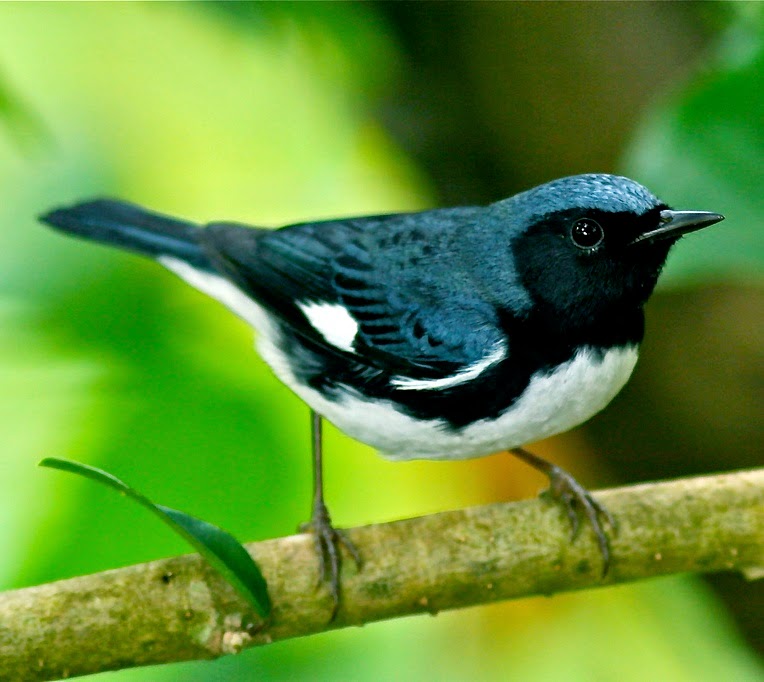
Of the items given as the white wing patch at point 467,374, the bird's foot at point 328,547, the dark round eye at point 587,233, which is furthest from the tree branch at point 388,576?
the dark round eye at point 587,233

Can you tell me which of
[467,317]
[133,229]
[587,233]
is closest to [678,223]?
[587,233]

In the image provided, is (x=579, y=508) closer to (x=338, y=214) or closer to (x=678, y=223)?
(x=678, y=223)

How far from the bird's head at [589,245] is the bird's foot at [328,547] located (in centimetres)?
69

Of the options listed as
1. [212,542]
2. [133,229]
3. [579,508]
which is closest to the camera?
[212,542]

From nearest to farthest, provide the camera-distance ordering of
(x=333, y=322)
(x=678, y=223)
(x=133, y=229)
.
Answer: (x=678, y=223), (x=333, y=322), (x=133, y=229)

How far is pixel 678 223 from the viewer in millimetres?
2154

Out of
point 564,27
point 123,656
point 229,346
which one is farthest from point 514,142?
point 123,656

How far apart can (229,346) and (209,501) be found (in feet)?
2.40

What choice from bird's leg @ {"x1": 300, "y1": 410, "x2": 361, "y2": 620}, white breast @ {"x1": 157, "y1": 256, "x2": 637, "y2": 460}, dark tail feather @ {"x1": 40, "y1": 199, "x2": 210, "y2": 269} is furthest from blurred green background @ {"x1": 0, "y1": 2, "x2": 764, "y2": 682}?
white breast @ {"x1": 157, "y1": 256, "x2": 637, "y2": 460}

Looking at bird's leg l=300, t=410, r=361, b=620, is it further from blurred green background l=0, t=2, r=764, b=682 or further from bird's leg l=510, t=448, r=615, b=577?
bird's leg l=510, t=448, r=615, b=577

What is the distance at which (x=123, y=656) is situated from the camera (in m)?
1.97

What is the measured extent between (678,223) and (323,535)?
103 cm

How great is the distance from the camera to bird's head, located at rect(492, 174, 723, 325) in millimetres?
2232

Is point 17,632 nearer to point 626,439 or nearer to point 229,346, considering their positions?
point 229,346
